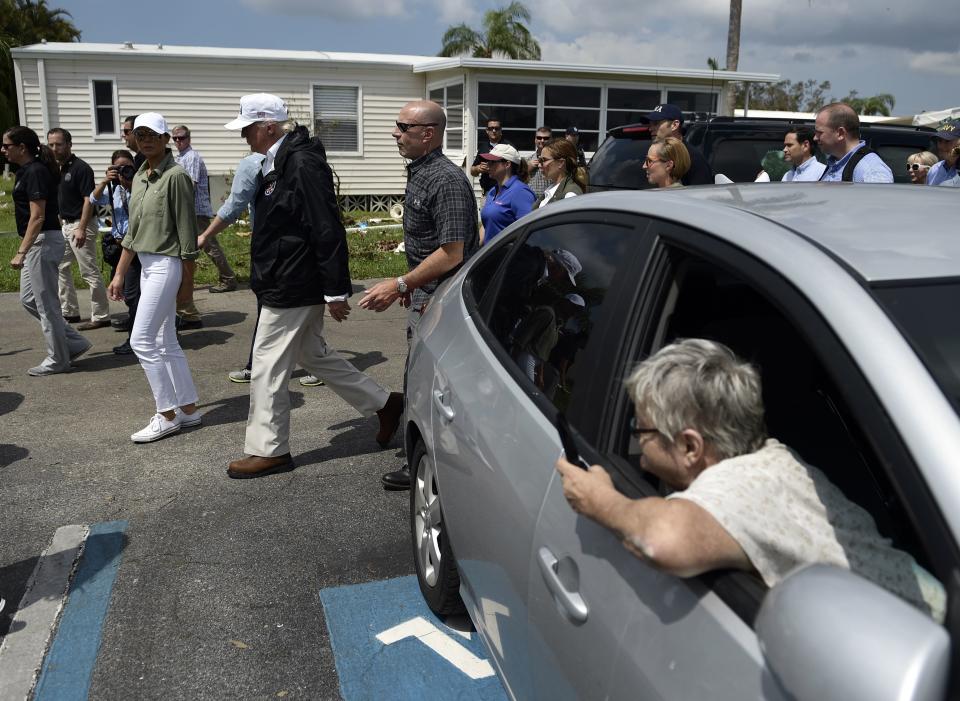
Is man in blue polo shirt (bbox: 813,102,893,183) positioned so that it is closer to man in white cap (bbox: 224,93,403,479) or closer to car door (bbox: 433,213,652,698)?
man in white cap (bbox: 224,93,403,479)

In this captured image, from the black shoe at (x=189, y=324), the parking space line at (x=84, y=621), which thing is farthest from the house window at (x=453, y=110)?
the parking space line at (x=84, y=621)

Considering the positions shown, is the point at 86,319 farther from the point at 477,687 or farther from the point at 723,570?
the point at 723,570

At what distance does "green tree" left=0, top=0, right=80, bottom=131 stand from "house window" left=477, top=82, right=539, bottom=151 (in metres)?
21.4

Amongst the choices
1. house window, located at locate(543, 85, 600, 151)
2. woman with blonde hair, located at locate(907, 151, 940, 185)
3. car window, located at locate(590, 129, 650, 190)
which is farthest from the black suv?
house window, located at locate(543, 85, 600, 151)

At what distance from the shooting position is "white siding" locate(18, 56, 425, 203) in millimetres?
19031

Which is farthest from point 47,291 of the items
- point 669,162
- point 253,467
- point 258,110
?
point 669,162

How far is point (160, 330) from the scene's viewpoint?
17.7 ft

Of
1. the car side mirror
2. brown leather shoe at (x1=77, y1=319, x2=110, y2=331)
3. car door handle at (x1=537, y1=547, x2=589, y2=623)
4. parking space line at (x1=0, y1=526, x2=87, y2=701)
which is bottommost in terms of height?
brown leather shoe at (x1=77, y1=319, x2=110, y2=331)

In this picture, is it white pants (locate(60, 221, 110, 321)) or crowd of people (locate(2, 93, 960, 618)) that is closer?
crowd of people (locate(2, 93, 960, 618))

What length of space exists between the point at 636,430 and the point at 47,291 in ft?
20.9

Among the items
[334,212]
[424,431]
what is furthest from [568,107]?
[424,431]

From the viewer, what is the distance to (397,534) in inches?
164

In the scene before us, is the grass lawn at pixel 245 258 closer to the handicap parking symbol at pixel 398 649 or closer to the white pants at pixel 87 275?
the white pants at pixel 87 275

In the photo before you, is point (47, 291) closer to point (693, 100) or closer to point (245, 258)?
point (245, 258)
